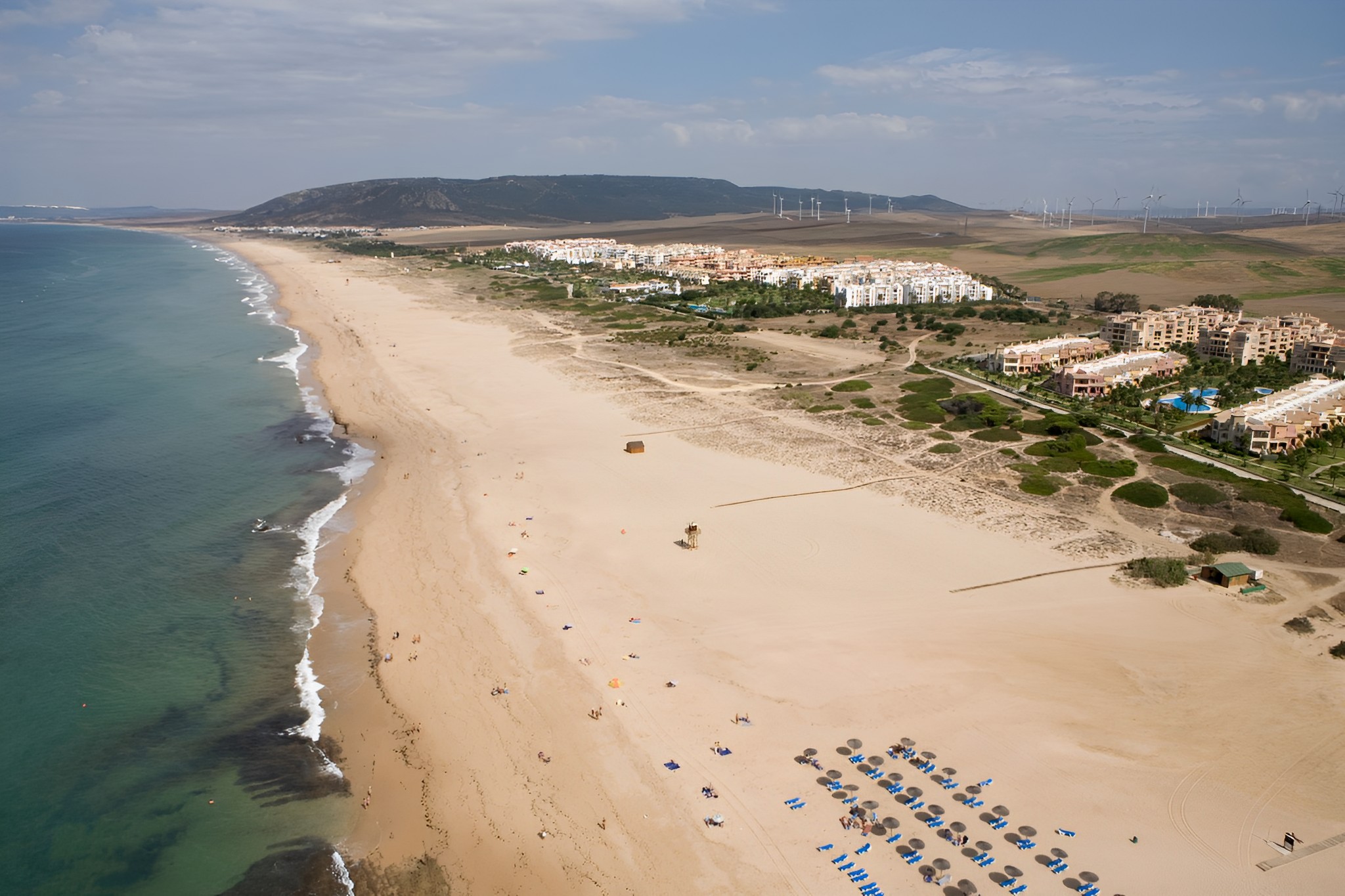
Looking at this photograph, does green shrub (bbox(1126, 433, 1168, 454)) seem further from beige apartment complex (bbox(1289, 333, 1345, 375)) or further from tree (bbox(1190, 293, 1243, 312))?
tree (bbox(1190, 293, 1243, 312))

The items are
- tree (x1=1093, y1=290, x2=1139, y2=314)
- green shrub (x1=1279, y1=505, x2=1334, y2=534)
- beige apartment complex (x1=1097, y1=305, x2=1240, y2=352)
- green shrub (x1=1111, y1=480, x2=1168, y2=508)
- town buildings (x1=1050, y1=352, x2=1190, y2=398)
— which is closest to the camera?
green shrub (x1=1279, y1=505, x2=1334, y2=534)

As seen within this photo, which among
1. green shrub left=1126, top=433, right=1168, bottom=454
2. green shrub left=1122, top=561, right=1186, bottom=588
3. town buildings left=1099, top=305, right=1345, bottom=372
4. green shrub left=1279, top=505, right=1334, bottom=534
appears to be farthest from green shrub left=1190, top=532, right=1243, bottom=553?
town buildings left=1099, top=305, right=1345, bottom=372

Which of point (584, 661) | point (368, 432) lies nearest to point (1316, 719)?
point (584, 661)

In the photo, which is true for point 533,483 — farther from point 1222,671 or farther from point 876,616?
point 1222,671

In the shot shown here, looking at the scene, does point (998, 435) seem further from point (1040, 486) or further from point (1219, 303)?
point (1219, 303)

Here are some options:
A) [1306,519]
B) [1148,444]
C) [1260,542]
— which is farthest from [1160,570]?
[1148,444]

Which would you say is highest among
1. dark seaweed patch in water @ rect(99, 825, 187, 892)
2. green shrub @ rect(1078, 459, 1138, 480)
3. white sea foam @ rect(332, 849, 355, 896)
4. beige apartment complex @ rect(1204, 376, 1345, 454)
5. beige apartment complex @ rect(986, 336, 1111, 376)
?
beige apartment complex @ rect(986, 336, 1111, 376)

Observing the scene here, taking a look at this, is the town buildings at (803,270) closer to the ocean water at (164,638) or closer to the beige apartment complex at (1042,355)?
the beige apartment complex at (1042,355)
